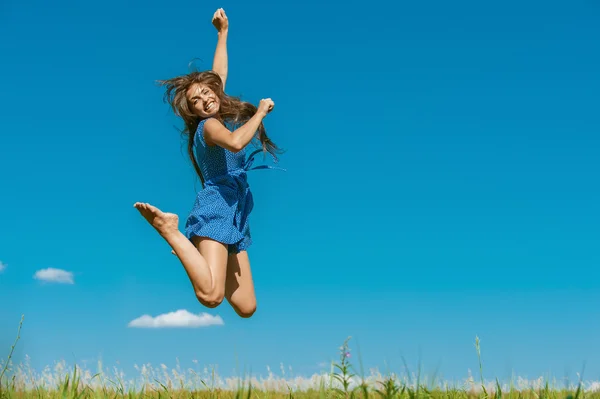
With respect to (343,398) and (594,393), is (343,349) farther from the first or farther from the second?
(594,393)

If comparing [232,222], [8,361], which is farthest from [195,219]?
[8,361]

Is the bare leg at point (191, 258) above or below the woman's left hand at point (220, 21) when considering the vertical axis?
below

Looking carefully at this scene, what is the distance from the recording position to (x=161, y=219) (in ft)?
15.4

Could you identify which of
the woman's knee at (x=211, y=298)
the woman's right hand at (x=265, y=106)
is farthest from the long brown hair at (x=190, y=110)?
the woman's knee at (x=211, y=298)

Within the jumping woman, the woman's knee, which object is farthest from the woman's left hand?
the woman's knee

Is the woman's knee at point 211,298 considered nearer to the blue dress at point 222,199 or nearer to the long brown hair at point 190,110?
the blue dress at point 222,199

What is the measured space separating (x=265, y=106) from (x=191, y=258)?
127 centimetres

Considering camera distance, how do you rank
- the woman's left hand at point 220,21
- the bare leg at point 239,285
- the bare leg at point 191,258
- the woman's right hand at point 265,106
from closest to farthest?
the bare leg at point 191,258
the woman's right hand at point 265,106
the bare leg at point 239,285
the woman's left hand at point 220,21

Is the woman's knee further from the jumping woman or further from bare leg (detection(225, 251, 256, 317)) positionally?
bare leg (detection(225, 251, 256, 317))

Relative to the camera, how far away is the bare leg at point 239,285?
16.9 ft

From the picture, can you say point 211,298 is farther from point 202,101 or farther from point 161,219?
point 202,101

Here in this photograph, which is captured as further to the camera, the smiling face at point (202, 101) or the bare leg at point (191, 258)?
the smiling face at point (202, 101)

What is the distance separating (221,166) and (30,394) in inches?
89.8

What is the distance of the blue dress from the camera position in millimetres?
4902
